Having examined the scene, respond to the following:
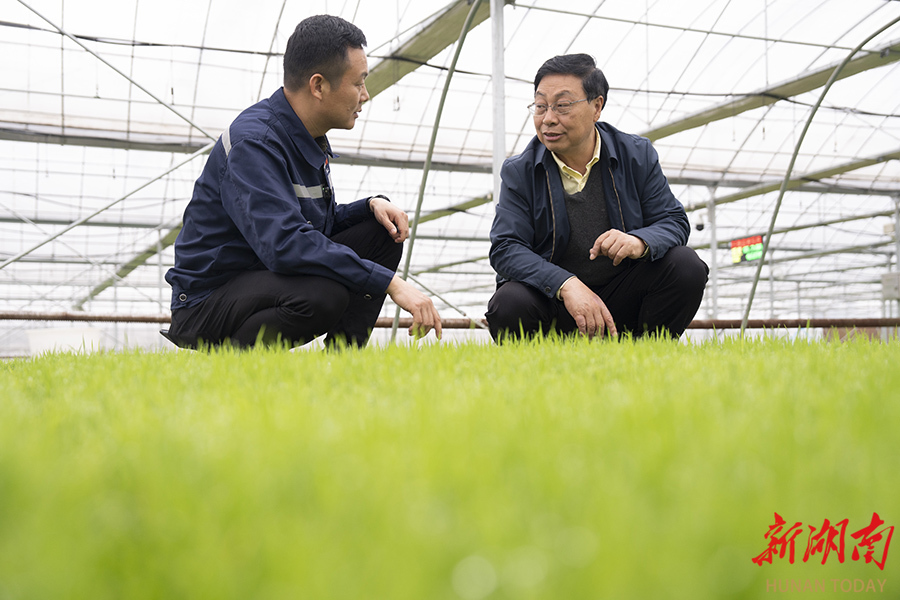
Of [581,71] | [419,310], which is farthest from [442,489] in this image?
[581,71]

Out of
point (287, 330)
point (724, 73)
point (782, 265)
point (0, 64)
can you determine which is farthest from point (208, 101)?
point (782, 265)

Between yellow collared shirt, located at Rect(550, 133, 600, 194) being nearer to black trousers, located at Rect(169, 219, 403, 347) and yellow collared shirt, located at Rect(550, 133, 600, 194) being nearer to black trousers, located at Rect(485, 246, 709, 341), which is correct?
black trousers, located at Rect(485, 246, 709, 341)

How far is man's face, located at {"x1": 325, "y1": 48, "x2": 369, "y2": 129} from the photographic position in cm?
243

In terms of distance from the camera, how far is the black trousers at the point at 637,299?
8.65 feet

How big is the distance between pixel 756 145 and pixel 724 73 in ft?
8.67

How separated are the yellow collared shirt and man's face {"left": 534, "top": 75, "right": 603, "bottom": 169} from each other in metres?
0.09

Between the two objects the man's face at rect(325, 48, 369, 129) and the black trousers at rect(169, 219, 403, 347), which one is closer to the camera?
the black trousers at rect(169, 219, 403, 347)

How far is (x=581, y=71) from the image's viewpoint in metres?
2.77

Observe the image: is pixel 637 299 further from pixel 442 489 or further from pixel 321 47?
pixel 442 489

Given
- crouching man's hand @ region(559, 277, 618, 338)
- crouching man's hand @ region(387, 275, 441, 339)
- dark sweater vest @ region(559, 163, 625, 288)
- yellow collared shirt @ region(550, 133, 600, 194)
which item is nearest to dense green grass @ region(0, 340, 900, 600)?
crouching man's hand @ region(387, 275, 441, 339)

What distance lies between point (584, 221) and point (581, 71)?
603mm

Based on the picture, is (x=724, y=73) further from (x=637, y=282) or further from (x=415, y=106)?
(x=637, y=282)

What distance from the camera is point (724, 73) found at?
10.6 metres

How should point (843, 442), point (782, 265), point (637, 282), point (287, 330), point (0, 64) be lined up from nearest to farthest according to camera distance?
point (843, 442) < point (287, 330) < point (637, 282) < point (0, 64) < point (782, 265)
